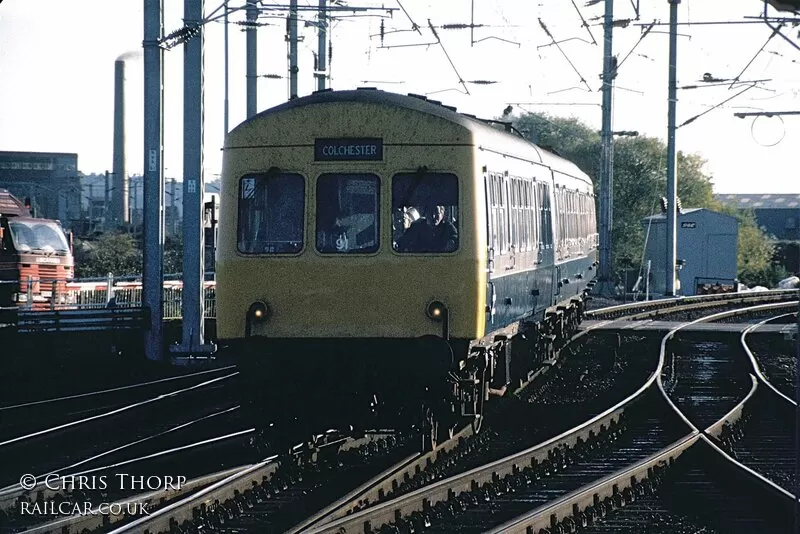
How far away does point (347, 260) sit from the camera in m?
11.6

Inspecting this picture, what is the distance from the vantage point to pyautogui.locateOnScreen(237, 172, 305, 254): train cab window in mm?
11609

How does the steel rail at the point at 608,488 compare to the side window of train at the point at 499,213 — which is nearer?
the steel rail at the point at 608,488

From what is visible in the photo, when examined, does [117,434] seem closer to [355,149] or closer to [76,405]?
[76,405]

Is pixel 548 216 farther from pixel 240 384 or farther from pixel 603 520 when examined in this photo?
pixel 603 520

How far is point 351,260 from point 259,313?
0.87 m

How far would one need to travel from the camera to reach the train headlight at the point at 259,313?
455 inches

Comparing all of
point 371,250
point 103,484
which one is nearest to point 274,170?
point 371,250

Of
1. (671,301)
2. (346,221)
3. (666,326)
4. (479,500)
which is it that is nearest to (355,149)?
(346,221)

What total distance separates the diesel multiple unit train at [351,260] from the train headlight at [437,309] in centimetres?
1

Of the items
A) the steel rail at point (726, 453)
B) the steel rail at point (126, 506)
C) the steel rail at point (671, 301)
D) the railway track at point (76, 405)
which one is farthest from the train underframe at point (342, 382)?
the steel rail at point (671, 301)

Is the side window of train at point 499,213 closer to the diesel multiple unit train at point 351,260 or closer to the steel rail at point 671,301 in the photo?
the diesel multiple unit train at point 351,260

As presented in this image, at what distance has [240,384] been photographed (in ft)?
38.6

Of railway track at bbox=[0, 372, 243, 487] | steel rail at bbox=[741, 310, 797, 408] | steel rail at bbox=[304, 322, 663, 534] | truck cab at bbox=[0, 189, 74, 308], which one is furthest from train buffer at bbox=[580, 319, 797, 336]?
steel rail at bbox=[304, 322, 663, 534]

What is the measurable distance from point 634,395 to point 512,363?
64.3 inches
